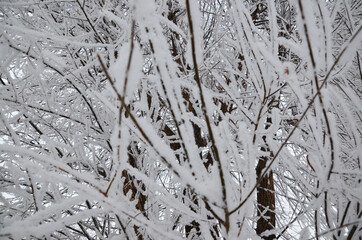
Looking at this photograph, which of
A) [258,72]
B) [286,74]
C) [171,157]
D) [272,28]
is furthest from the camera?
[258,72]

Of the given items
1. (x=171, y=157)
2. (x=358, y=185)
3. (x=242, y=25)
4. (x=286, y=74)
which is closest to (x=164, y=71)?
(x=171, y=157)

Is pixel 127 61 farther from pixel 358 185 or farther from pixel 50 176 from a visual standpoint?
pixel 358 185

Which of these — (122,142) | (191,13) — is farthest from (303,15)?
(122,142)

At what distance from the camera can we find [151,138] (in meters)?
0.54

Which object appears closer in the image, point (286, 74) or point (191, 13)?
point (191, 13)

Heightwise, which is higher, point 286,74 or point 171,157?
point 286,74

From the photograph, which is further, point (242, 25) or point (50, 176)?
point (242, 25)

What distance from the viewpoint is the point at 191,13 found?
455mm

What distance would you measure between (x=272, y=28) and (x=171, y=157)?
685 millimetres

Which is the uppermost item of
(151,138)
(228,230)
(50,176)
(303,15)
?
(303,15)

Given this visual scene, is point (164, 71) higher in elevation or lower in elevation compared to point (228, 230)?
higher

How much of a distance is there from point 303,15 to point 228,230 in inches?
22.4

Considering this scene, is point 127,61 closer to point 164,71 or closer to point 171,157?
point 164,71

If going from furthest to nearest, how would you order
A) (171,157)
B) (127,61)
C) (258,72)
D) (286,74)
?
(258,72) → (286,74) → (171,157) → (127,61)
